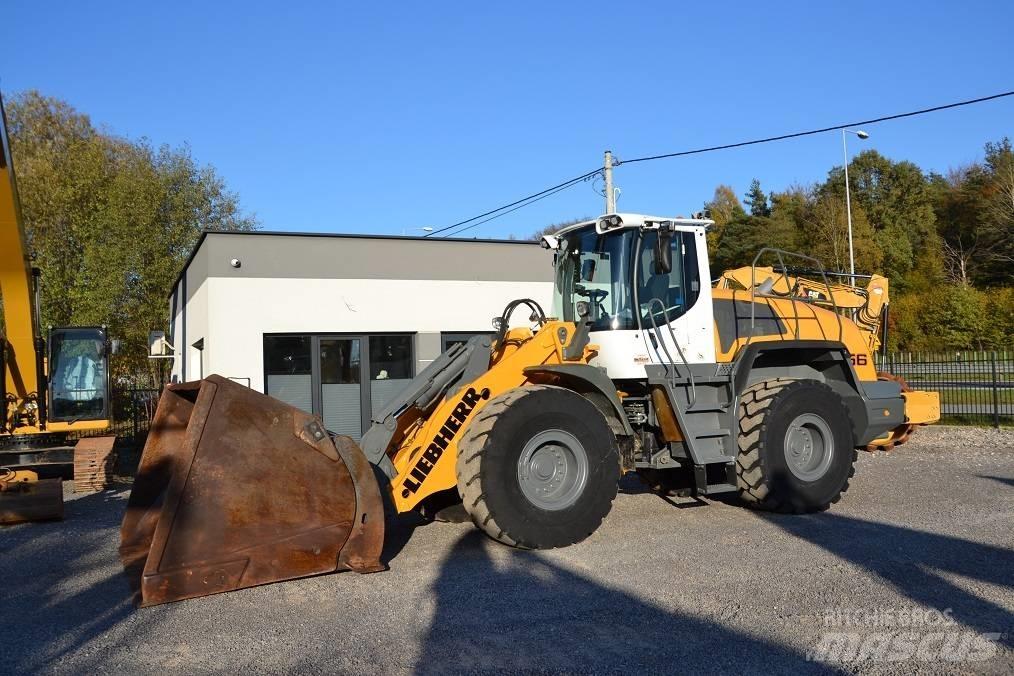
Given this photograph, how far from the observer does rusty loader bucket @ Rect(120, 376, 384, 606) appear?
5387 mm

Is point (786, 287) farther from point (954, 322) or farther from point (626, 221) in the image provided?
point (954, 322)

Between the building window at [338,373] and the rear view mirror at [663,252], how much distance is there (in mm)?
8538

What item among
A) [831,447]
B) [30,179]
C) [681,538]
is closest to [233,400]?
[681,538]

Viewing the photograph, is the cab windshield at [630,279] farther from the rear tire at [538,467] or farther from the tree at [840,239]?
the tree at [840,239]

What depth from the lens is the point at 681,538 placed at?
7.34 m

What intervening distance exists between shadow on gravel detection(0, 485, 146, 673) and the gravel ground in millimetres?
24

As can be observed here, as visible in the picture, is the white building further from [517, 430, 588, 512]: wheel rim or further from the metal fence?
Answer: [517, 430, 588, 512]: wheel rim

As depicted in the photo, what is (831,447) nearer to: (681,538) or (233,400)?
(681,538)

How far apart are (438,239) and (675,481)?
8476 millimetres

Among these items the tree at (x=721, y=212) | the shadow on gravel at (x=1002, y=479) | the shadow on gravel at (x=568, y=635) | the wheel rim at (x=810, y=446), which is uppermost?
the tree at (x=721, y=212)

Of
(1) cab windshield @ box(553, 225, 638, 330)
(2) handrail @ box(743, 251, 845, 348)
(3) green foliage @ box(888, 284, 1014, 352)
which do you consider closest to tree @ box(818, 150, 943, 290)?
(3) green foliage @ box(888, 284, 1014, 352)

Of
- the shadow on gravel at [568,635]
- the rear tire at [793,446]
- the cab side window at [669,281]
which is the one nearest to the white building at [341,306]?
the cab side window at [669,281]

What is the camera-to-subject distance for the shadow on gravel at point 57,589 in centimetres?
497

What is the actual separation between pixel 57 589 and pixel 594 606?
13.2ft
